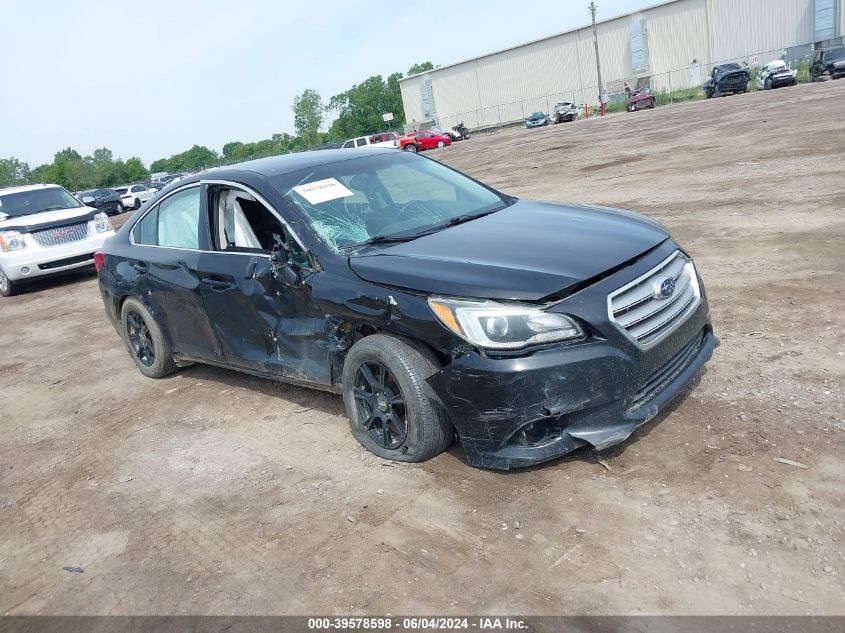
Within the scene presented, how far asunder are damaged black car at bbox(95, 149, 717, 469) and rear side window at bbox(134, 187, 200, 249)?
23 millimetres

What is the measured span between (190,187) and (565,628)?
415cm

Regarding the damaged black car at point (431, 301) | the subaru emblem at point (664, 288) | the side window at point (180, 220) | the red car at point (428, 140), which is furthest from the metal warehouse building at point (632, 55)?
the subaru emblem at point (664, 288)

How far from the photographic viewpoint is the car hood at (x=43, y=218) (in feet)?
40.3

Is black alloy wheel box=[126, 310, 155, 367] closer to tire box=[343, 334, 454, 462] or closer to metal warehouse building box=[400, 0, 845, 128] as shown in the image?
tire box=[343, 334, 454, 462]

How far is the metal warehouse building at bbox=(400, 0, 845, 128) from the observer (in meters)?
57.1

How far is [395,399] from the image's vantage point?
13.2 feet

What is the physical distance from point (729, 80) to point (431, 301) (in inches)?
1762

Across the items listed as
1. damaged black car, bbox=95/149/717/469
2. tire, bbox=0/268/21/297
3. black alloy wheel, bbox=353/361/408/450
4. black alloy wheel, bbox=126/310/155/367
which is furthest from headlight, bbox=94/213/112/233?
black alloy wheel, bbox=353/361/408/450

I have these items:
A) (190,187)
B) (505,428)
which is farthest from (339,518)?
(190,187)

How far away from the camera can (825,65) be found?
36938 millimetres

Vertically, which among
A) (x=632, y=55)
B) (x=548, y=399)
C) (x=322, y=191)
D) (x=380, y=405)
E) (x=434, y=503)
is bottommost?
(x=434, y=503)

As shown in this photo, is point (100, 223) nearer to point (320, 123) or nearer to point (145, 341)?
point (145, 341)

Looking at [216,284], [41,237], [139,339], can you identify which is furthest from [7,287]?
[216,284]

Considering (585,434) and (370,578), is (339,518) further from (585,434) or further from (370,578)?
(585,434)
